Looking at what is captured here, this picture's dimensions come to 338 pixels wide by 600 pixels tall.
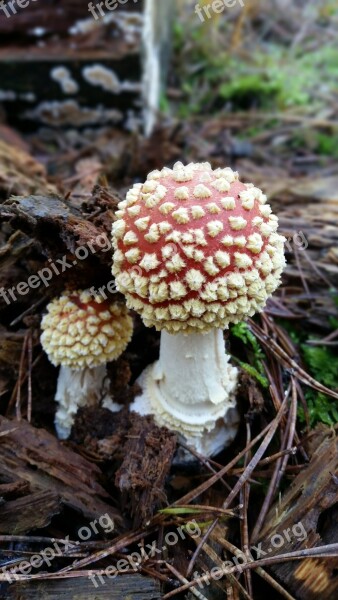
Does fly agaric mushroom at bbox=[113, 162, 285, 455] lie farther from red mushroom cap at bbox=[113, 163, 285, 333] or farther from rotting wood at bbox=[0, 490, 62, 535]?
rotting wood at bbox=[0, 490, 62, 535]

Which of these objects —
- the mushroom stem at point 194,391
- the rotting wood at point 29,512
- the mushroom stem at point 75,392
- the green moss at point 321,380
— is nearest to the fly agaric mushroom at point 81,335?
the mushroom stem at point 75,392

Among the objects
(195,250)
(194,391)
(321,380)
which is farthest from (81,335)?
(321,380)

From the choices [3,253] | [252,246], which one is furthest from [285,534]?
[3,253]

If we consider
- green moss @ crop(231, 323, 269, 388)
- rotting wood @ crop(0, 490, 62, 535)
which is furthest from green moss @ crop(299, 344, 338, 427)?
rotting wood @ crop(0, 490, 62, 535)

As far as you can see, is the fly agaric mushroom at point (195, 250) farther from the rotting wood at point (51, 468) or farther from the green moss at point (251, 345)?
the rotting wood at point (51, 468)

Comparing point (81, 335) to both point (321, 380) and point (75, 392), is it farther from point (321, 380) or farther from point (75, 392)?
point (321, 380)

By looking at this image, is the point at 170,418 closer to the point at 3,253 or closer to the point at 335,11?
the point at 3,253

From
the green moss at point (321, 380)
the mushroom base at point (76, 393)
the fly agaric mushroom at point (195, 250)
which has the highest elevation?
the fly agaric mushroom at point (195, 250)
